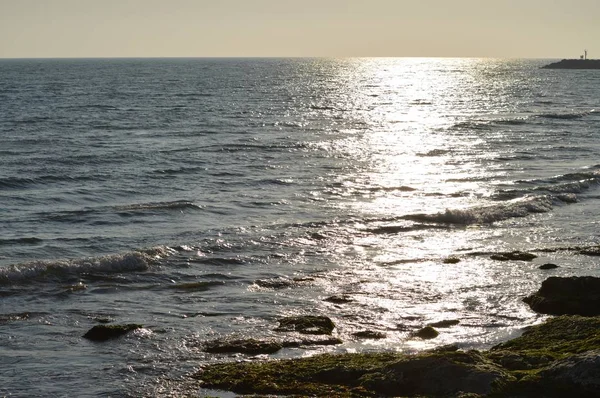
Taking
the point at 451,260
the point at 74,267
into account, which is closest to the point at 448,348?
the point at 451,260

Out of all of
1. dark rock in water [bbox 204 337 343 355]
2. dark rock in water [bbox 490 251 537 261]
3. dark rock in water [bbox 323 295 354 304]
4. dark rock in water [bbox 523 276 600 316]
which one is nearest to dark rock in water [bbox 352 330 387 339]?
dark rock in water [bbox 204 337 343 355]

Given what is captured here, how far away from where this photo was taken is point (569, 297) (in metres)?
20.4

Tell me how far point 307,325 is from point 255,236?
10787 mm

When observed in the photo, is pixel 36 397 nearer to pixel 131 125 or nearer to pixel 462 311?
pixel 462 311

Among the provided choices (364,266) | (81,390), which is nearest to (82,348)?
(81,390)

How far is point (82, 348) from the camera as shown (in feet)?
59.0

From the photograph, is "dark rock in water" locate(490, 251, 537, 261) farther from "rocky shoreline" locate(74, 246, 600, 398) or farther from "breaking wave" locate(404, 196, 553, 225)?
"rocky shoreline" locate(74, 246, 600, 398)

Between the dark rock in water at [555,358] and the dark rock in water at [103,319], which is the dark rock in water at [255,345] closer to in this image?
the dark rock in water at [103,319]

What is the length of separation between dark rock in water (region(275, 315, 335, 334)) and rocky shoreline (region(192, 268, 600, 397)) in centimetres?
77

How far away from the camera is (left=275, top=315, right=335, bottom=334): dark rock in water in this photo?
19078 millimetres

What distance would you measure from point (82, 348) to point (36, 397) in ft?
9.68

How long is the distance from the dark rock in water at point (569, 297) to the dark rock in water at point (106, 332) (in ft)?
32.5

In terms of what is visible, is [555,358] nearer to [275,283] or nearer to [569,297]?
[569,297]

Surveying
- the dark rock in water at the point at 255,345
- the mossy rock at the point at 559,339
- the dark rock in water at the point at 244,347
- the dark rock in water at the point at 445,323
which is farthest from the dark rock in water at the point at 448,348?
the dark rock in water at the point at 244,347
